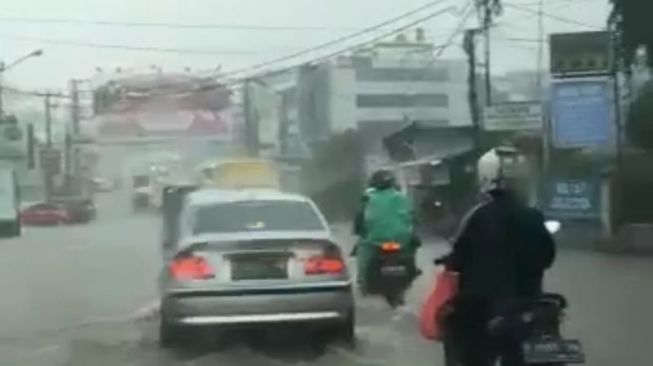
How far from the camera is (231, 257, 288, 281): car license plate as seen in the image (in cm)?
1170

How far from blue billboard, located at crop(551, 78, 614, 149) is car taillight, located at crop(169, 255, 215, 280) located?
66.6 ft

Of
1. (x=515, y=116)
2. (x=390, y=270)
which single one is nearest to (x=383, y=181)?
(x=390, y=270)

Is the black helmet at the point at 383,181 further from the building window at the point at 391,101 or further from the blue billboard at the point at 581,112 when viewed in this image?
the building window at the point at 391,101

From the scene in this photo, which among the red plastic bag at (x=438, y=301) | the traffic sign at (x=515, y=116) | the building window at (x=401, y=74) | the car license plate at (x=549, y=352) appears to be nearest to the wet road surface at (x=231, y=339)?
the red plastic bag at (x=438, y=301)

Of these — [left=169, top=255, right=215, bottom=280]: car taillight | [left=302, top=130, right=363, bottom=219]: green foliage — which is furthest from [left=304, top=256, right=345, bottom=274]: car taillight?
[left=302, top=130, right=363, bottom=219]: green foliage

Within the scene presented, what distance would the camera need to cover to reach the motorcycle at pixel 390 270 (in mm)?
15484

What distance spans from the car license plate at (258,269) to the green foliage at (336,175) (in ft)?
90.5

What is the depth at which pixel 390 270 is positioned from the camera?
1550 cm

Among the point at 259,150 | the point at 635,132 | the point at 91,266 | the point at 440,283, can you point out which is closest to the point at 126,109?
the point at 259,150

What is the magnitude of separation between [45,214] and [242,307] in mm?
54424

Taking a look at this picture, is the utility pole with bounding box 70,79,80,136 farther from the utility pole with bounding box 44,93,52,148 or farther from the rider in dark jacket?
the rider in dark jacket

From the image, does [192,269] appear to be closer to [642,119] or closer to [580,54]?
[580,54]

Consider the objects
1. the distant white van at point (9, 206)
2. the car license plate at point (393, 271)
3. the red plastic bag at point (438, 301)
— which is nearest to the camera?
the red plastic bag at point (438, 301)

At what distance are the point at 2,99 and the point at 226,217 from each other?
63155 millimetres
